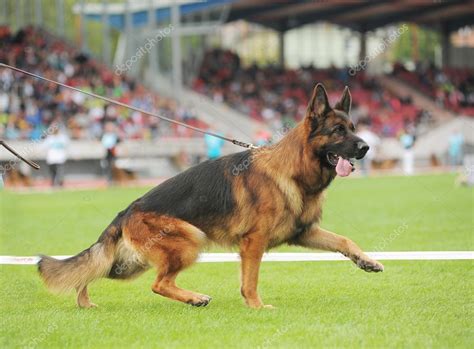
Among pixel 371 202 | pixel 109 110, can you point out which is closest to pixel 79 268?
pixel 371 202

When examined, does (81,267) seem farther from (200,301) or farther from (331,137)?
(331,137)

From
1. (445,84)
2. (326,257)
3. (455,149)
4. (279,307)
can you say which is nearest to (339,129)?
(279,307)

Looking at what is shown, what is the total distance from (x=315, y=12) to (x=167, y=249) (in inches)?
1755

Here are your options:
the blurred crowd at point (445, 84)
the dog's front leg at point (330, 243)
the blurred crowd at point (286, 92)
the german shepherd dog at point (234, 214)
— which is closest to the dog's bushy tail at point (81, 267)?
the german shepherd dog at point (234, 214)

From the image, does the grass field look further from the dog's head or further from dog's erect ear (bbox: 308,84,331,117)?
dog's erect ear (bbox: 308,84,331,117)

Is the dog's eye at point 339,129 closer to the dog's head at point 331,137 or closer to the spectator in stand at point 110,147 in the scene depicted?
the dog's head at point 331,137

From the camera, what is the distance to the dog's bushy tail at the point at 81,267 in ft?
24.2

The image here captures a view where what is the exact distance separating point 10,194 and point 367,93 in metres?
26.9

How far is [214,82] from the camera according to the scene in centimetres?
4388

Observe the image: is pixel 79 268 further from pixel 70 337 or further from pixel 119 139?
pixel 119 139


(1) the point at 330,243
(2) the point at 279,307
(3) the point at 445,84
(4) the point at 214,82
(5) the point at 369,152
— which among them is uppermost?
(1) the point at 330,243

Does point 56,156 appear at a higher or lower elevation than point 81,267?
lower

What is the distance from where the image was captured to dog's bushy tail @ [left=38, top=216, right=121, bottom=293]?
7387 millimetres

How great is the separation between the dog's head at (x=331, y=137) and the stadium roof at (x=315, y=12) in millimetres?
31768
